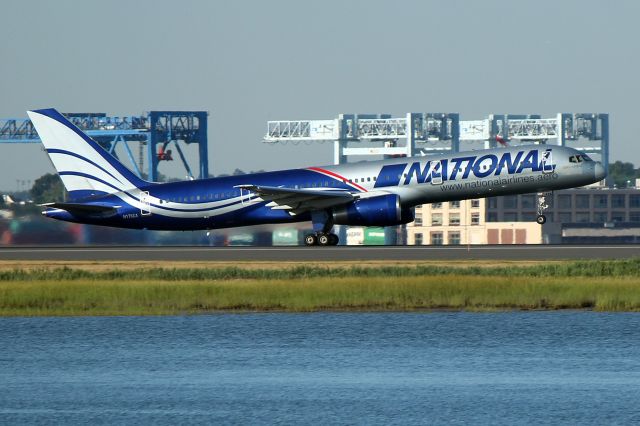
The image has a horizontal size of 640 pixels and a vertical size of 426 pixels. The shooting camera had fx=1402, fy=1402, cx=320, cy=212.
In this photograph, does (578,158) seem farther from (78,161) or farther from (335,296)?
(78,161)

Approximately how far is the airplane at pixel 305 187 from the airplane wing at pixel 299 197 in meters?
0.05

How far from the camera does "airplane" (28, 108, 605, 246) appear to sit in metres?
71.3

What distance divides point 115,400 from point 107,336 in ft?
37.2

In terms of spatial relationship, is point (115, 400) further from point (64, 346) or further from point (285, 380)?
point (64, 346)

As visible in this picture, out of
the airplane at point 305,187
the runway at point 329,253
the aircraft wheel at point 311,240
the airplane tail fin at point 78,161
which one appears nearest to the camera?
the runway at point 329,253

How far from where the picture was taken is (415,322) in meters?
47.9

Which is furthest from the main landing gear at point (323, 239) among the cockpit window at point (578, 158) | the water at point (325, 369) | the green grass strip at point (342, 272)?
the water at point (325, 369)

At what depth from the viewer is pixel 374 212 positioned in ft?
235

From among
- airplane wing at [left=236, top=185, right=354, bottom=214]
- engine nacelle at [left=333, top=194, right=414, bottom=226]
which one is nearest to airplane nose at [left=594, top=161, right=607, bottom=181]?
engine nacelle at [left=333, top=194, right=414, bottom=226]

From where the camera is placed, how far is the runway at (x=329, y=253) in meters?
65.2

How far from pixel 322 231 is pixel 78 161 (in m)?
14.4

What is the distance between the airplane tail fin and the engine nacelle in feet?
39.5

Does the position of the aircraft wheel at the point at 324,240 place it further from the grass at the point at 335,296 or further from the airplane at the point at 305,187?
the grass at the point at 335,296

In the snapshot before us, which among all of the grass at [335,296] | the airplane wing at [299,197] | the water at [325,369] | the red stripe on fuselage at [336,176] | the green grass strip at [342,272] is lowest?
the water at [325,369]
